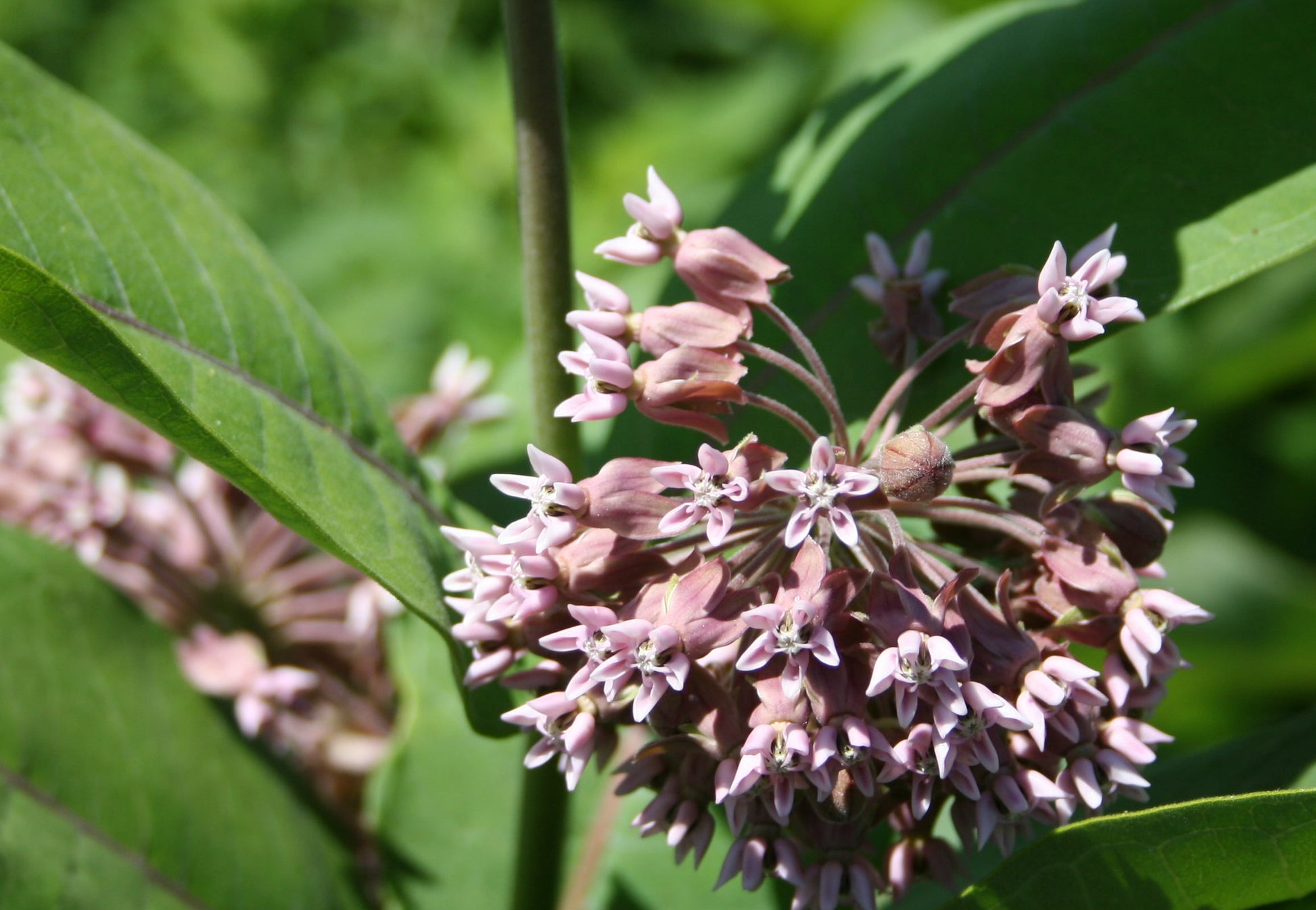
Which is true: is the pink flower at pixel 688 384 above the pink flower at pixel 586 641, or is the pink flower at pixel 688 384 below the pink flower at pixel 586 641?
above

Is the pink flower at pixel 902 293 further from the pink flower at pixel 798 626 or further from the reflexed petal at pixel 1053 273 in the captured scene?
the pink flower at pixel 798 626

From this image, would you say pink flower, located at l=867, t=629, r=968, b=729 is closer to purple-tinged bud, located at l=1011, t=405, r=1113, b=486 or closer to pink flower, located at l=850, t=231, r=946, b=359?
purple-tinged bud, located at l=1011, t=405, r=1113, b=486

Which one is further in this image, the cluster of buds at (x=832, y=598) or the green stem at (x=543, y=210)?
the green stem at (x=543, y=210)

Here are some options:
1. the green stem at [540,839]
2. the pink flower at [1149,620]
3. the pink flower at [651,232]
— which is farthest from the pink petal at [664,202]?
the green stem at [540,839]

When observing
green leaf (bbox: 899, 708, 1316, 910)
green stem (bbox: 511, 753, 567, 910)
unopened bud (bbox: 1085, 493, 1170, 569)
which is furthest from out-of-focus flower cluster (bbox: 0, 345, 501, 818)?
unopened bud (bbox: 1085, 493, 1170, 569)

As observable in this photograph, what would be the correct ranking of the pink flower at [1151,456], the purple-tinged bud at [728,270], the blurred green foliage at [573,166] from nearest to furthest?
the pink flower at [1151,456]
the purple-tinged bud at [728,270]
the blurred green foliage at [573,166]

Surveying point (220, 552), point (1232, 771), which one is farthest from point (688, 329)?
point (220, 552)

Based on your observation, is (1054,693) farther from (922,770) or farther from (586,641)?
(586,641)

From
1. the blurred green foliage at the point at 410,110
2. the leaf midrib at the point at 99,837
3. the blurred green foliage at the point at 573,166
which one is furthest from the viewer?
the blurred green foliage at the point at 410,110
